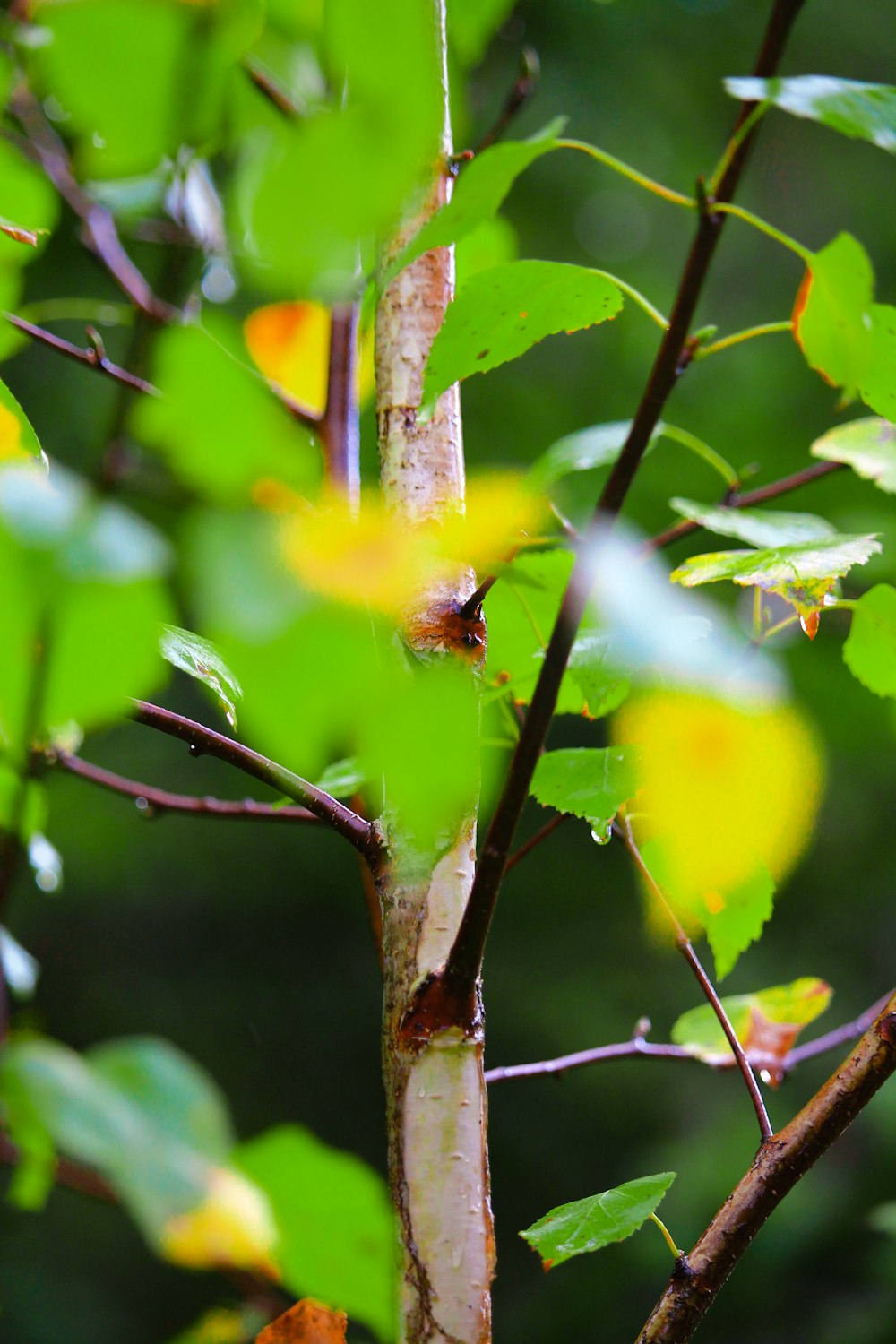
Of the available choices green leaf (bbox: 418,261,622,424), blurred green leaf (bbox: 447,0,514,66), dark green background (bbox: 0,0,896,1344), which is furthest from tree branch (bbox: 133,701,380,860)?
dark green background (bbox: 0,0,896,1344)

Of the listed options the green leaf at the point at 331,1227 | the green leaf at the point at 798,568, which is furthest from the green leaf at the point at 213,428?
the green leaf at the point at 798,568

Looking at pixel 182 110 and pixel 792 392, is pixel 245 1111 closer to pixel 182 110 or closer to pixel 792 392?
pixel 792 392

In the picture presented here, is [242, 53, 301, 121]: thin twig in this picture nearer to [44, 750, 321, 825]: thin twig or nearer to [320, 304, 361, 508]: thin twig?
[320, 304, 361, 508]: thin twig

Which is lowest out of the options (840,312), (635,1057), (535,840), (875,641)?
(635,1057)

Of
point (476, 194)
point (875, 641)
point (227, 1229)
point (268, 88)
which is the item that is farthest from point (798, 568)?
point (268, 88)

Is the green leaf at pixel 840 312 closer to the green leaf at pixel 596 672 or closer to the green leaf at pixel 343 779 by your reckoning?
the green leaf at pixel 596 672

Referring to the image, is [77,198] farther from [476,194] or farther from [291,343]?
[476,194]

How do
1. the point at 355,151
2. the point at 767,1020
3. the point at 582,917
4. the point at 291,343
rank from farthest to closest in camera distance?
the point at 582,917 → the point at 291,343 → the point at 767,1020 → the point at 355,151
